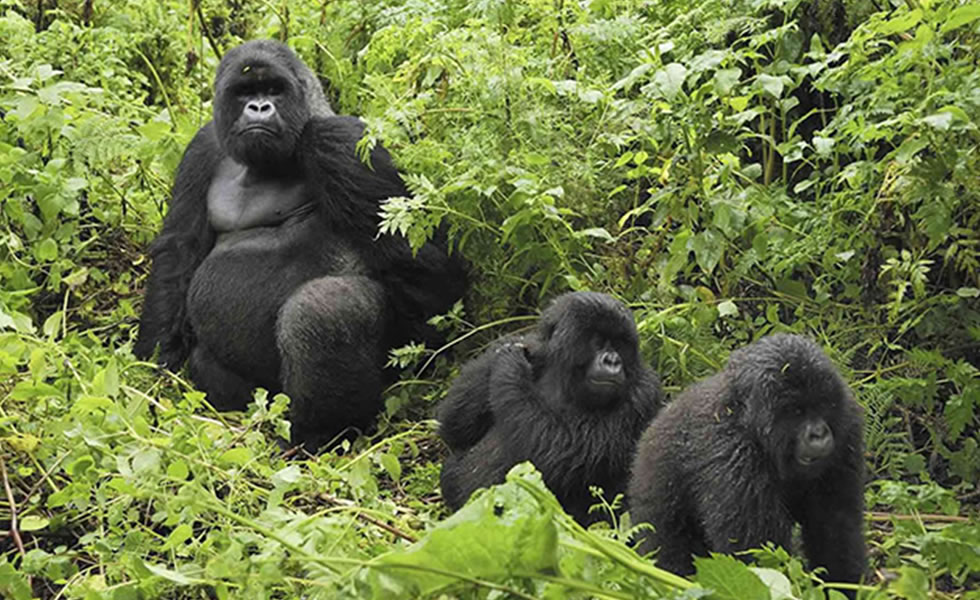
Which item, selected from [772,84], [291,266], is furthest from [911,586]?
[291,266]

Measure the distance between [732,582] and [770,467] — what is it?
0.85 metres

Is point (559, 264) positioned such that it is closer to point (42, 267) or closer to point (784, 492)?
point (784, 492)

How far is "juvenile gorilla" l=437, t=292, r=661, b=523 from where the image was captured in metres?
3.79

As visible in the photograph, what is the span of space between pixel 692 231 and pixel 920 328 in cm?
64

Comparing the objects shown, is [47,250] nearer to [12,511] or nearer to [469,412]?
[12,511]

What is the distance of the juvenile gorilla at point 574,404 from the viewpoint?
3.79 m

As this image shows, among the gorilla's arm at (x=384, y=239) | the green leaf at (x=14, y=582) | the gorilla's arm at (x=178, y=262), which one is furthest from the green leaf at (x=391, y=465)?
the gorilla's arm at (x=178, y=262)

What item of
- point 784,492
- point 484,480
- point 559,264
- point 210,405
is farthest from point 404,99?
point 784,492

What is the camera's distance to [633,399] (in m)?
3.82

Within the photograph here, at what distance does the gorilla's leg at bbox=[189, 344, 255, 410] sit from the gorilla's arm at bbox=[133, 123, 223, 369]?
0.17 metres

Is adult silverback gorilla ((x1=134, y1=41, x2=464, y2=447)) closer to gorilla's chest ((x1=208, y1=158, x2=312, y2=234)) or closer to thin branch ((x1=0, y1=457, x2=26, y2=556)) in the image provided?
gorilla's chest ((x1=208, y1=158, x2=312, y2=234))

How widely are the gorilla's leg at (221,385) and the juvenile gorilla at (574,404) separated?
125cm

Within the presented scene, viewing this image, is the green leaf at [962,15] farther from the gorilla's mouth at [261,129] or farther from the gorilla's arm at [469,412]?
the gorilla's mouth at [261,129]

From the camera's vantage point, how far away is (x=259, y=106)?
493cm
